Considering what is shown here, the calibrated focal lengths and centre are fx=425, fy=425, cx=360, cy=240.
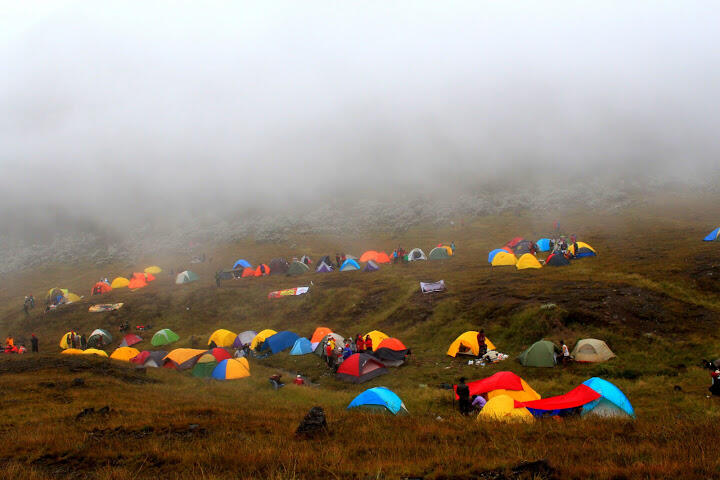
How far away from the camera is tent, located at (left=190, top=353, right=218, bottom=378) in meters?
28.0

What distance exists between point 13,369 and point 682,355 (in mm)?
36931

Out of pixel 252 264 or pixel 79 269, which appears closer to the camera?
pixel 252 264

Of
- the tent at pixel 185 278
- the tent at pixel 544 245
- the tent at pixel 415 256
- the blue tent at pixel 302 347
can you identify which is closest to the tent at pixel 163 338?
the blue tent at pixel 302 347

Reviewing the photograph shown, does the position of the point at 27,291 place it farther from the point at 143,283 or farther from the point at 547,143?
the point at 547,143

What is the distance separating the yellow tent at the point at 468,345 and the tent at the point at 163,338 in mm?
26628

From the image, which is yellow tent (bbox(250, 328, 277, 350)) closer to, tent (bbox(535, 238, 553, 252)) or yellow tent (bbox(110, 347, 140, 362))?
yellow tent (bbox(110, 347, 140, 362))

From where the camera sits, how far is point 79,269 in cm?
9056

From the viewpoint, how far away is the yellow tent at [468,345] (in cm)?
2606

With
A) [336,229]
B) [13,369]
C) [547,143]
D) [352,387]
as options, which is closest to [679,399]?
[352,387]

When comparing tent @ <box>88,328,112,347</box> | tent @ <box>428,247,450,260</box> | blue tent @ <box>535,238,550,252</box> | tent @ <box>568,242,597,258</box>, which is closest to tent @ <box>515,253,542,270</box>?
tent @ <box>568,242,597,258</box>

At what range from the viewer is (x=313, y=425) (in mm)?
11602

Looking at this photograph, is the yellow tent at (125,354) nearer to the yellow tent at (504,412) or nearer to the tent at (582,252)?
the yellow tent at (504,412)

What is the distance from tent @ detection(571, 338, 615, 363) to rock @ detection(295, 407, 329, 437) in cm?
1650

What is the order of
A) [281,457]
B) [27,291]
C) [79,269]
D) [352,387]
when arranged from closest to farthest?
[281,457]
[352,387]
[27,291]
[79,269]
